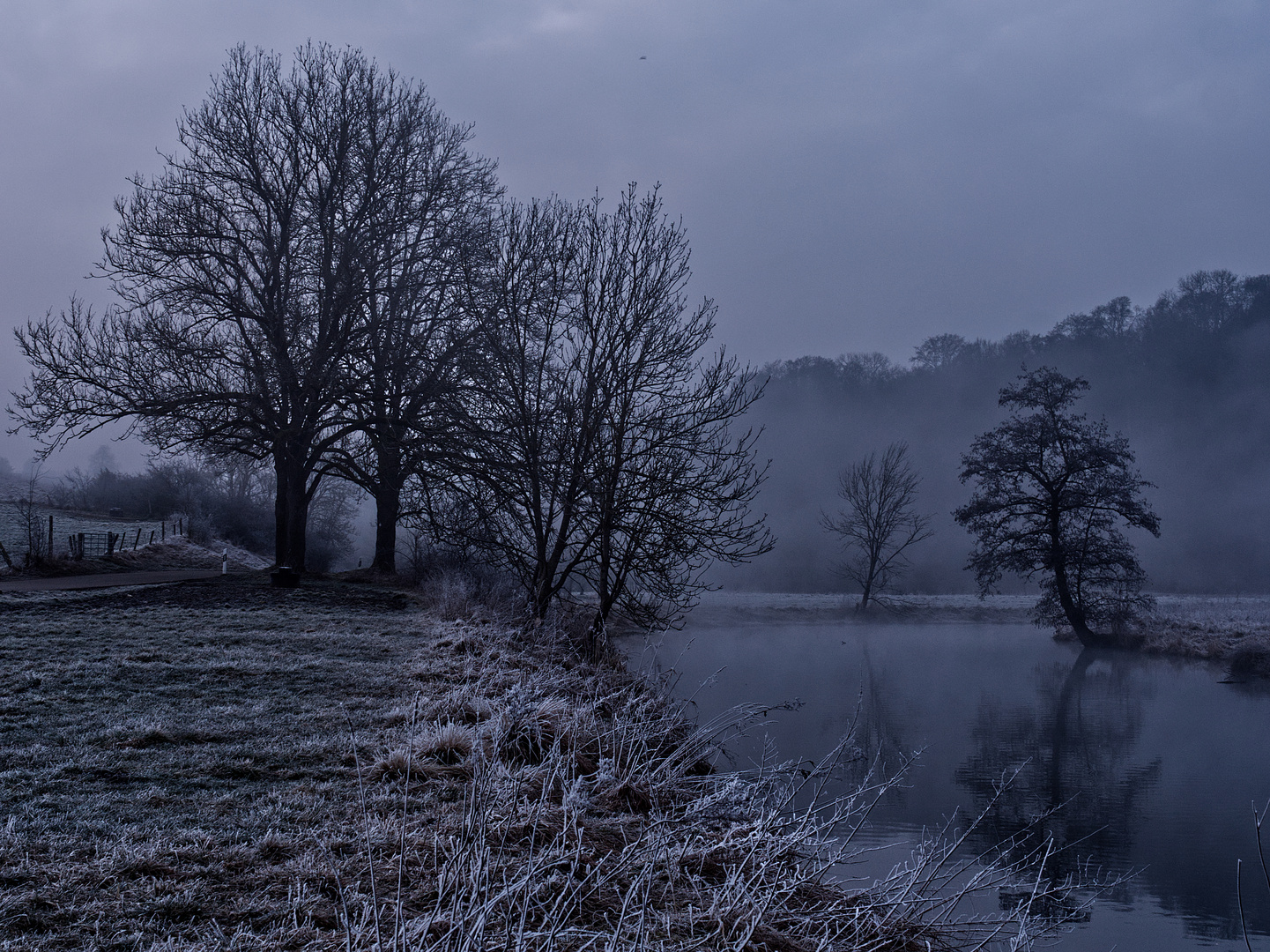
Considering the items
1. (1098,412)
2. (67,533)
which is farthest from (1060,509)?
(1098,412)

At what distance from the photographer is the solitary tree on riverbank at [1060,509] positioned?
24422 mm

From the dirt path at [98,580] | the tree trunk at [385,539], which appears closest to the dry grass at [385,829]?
the dirt path at [98,580]

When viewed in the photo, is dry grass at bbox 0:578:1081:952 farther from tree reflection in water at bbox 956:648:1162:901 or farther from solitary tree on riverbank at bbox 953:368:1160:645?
solitary tree on riverbank at bbox 953:368:1160:645

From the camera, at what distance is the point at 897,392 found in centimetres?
7419

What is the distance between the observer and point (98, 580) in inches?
679

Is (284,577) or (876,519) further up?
(876,519)

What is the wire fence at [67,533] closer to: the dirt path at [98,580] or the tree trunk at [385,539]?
the dirt path at [98,580]

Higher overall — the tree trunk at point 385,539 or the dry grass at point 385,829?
the tree trunk at point 385,539

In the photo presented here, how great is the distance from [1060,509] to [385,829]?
2562 cm

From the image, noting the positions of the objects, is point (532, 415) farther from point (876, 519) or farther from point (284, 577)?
point (876, 519)

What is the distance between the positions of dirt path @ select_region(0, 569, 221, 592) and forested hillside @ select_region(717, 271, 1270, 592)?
121 feet

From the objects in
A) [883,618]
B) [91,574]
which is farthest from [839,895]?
[883,618]

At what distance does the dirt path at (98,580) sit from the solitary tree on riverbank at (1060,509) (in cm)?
2171

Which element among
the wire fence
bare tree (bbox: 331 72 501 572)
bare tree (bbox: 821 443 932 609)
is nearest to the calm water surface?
bare tree (bbox: 331 72 501 572)
